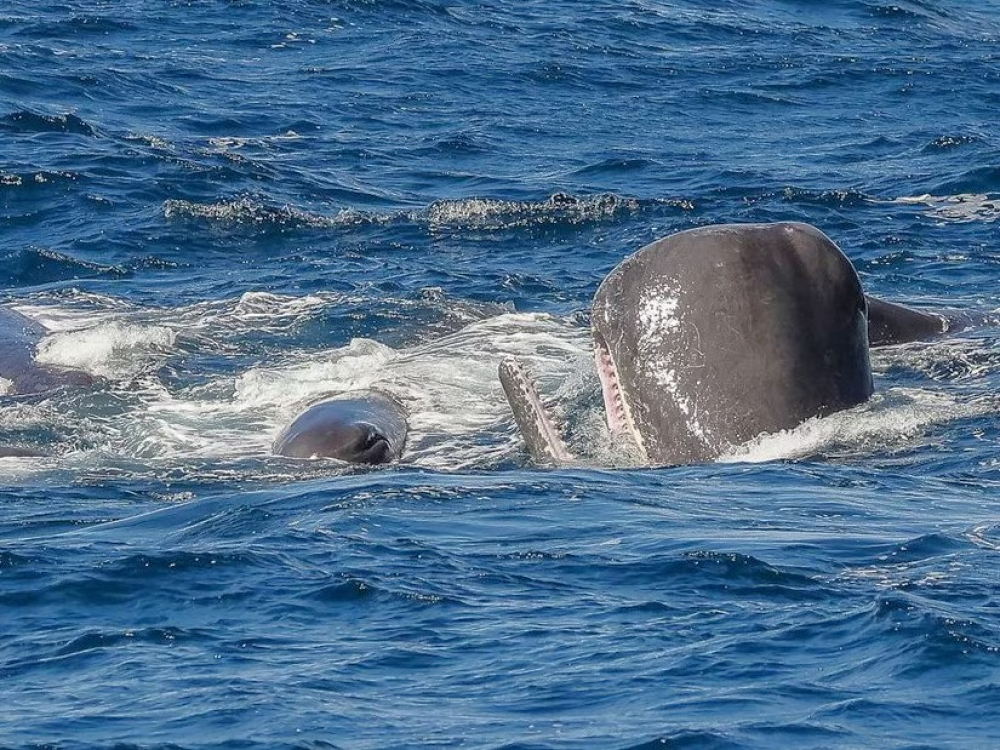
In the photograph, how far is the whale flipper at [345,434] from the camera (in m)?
15.4

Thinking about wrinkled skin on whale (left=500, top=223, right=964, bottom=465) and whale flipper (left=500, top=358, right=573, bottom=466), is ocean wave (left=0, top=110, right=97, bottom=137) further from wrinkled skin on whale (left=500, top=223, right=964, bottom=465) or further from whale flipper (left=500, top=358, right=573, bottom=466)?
wrinkled skin on whale (left=500, top=223, right=964, bottom=465)

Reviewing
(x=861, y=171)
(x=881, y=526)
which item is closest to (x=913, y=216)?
(x=861, y=171)

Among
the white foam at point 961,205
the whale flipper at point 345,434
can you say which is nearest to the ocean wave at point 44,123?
the white foam at point 961,205

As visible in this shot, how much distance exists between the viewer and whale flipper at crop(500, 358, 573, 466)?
47.0 feet

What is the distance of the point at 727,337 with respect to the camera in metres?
13.2

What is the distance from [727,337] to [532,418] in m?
1.88

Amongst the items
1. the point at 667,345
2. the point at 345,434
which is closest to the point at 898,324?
the point at 667,345

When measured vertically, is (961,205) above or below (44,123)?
above

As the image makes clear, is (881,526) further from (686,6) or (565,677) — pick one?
(686,6)

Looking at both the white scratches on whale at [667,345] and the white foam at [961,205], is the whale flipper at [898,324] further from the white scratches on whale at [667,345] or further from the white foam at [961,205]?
the white foam at [961,205]

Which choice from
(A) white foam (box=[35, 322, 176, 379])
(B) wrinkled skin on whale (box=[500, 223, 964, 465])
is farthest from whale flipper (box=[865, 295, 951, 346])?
(A) white foam (box=[35, 322, 176, 379])

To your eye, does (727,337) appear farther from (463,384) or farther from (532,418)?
(463,384)

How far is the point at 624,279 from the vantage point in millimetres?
13633

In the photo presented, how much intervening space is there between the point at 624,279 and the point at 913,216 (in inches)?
474
